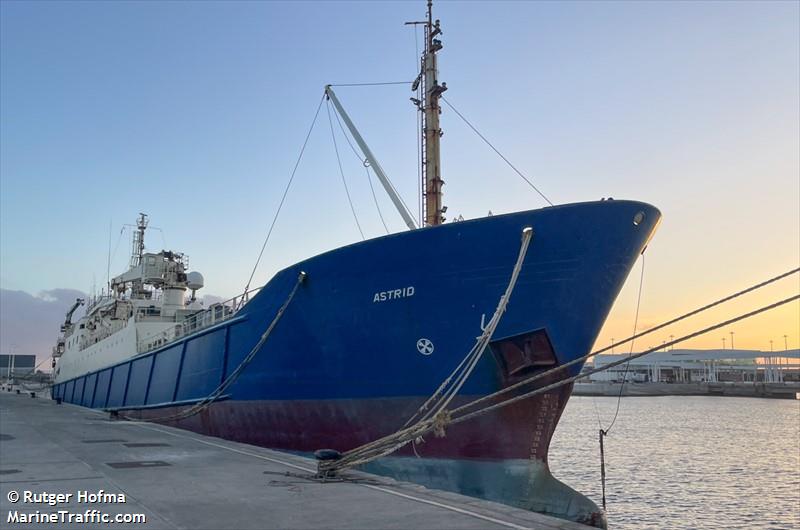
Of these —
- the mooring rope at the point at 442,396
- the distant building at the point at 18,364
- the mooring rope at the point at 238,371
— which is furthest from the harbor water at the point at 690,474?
the distant building at the point at 18,364

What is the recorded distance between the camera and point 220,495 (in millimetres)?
7223

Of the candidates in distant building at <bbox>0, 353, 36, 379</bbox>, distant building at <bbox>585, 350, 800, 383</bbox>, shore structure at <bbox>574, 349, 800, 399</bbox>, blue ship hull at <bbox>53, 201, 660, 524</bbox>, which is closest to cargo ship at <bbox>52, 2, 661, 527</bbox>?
blue ship hull at <bbox>53, 201, 660, 524</bbox>

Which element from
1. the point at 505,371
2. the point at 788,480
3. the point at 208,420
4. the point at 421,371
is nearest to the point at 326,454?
the point at 421,371

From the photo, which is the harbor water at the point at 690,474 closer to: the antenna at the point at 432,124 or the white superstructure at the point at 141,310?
the antenna at the point at 432,124

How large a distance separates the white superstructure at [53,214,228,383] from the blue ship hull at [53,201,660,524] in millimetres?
9088

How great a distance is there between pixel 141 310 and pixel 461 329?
20.3m

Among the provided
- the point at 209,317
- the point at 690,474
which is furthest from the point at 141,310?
the point at 690,474

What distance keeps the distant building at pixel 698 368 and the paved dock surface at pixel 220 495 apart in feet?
355

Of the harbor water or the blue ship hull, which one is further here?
the harbor water

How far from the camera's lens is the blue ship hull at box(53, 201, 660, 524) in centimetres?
980

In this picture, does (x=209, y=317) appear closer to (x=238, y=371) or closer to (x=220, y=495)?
(x=238, y=371)

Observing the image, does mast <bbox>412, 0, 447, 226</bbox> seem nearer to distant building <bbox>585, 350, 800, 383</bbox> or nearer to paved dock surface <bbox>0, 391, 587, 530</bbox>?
paved dock surface <bbox>0, 391, 587, 530</bbox>

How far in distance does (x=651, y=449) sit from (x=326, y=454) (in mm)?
24298

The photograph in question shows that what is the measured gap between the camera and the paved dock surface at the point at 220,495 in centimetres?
589
